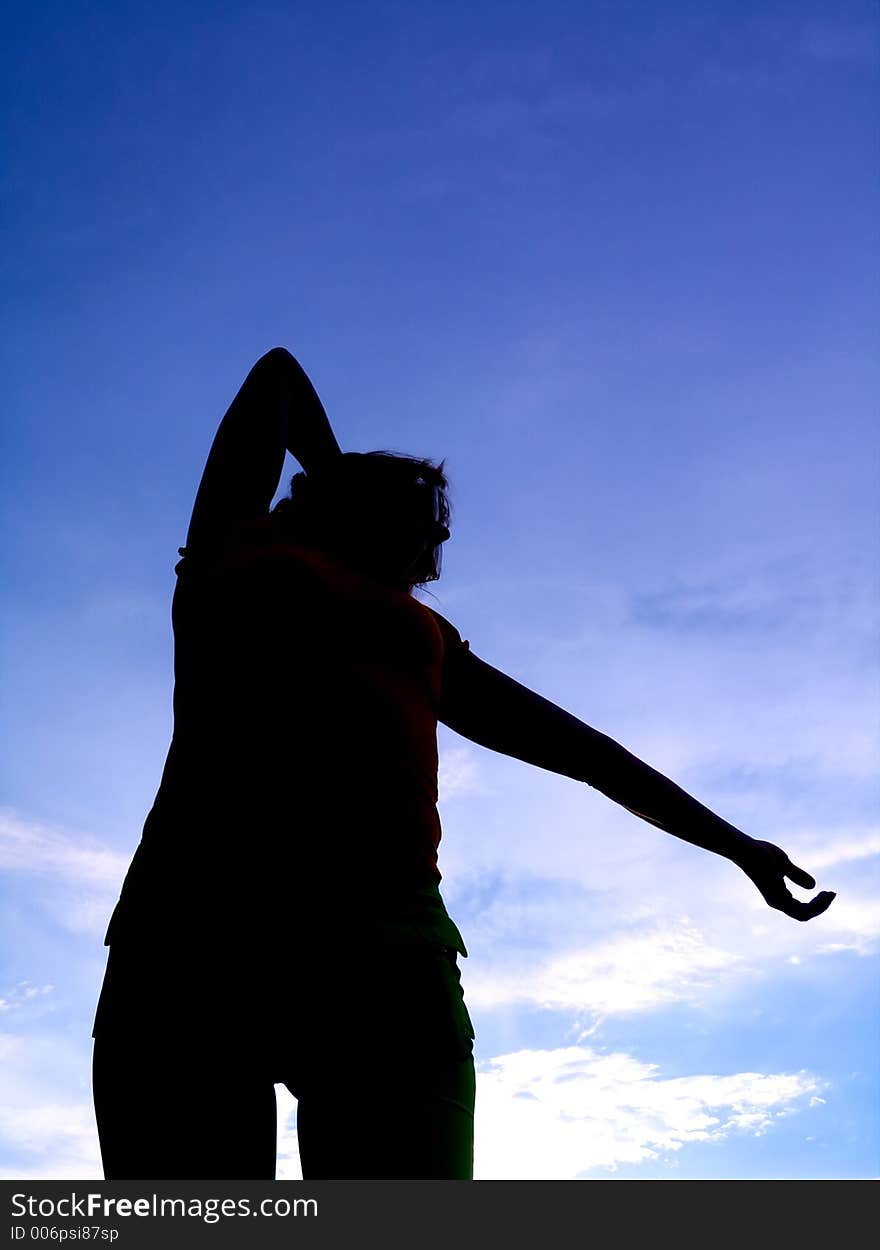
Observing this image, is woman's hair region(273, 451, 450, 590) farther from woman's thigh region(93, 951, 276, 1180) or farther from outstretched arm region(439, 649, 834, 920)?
woman's thigh region(93, 951, 276, 1180)

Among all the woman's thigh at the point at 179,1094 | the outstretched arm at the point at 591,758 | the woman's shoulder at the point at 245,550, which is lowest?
the woman's thigh at the point at 179,1094

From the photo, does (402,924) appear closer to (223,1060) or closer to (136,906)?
(223,1060)

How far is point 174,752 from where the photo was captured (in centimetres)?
194

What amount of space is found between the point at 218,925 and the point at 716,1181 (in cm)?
114

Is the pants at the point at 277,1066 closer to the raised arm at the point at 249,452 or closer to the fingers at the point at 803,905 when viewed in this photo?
the raised arm at the point at 249,452

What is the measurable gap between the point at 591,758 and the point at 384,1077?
1112mm

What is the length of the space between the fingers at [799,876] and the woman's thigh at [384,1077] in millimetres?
1154

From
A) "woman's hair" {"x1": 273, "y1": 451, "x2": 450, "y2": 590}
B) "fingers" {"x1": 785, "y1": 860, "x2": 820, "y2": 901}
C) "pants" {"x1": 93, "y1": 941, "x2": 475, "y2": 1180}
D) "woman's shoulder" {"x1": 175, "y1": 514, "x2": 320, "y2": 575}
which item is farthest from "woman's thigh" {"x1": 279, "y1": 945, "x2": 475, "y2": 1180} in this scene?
"fingers" {"x1": 785, "y1": 860, "x2": 820, "y2": 901}

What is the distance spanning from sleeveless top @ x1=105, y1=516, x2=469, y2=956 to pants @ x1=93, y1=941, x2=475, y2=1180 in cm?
7

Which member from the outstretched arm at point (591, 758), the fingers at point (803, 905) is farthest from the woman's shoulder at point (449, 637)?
the fingers at point (803, 905)

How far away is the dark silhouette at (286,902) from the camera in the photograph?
1655 mm

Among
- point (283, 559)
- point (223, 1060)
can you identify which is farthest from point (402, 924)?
point (283, 559)

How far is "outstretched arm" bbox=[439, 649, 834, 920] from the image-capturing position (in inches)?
99.9

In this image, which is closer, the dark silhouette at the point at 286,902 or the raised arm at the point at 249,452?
the dark silhouette at the point at 286,902
